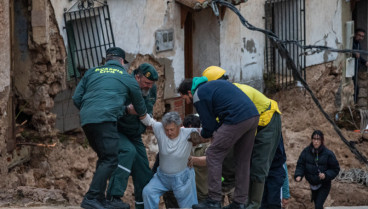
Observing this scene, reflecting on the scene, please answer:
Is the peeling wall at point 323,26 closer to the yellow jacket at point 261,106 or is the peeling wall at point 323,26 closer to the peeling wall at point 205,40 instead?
the peeling wall at point 205,40

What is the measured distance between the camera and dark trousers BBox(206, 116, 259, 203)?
7977 millimetres

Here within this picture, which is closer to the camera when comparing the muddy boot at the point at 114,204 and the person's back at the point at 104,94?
the person's back at the point at 104,94

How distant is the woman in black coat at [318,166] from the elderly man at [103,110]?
11.4 feet

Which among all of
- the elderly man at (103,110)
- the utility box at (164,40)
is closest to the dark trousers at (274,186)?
the elderly man at (103,110)

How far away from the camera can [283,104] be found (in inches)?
639

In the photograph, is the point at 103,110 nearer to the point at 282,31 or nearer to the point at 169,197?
the point at 169,197

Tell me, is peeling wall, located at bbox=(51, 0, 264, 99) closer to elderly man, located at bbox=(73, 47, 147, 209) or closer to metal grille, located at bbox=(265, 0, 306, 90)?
metal grille, located at bbox=(265, 0, 306, 90)

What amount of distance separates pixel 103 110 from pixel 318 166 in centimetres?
402

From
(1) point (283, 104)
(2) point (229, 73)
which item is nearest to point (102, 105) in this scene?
(2) point (229, 73)

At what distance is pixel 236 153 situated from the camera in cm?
830

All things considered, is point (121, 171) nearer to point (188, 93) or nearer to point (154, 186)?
point (154, 186)

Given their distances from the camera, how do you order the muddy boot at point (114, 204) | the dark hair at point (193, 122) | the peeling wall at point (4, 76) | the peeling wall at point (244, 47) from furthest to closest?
the peeling wall at point (244, 47) → the peeling wall at point (4, 76) → the dark hair at point (193, 122) → the muddy boot at point (114, 204)

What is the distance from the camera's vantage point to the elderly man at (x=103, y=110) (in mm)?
8047

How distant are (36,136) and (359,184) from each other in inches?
235
